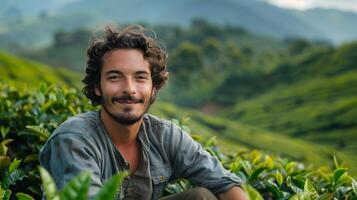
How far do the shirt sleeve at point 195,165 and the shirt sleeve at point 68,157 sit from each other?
636 millimetres

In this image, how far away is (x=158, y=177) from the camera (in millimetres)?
3182

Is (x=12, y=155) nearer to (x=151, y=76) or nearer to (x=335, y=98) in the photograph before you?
(x=151, y=76)

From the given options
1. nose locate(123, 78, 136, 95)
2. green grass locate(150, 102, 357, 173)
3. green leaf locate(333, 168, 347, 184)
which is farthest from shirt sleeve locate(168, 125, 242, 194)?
green grass locate(150, 102, 357, 173)

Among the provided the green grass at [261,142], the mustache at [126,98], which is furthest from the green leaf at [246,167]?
the green grass at [261,142]

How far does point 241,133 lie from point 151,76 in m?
37.3

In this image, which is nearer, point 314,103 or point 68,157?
point 68,157

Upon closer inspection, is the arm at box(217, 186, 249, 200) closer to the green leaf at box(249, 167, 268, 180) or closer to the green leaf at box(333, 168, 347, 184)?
the green leaf at box(249, 167, 268, 180)

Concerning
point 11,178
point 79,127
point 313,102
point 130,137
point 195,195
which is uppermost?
point 79,127

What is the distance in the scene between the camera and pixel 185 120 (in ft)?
16.0

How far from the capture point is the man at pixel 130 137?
2805 millimetres

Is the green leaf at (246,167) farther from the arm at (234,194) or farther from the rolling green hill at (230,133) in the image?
the rolling green hill at (230,133)

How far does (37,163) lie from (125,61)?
5.13 ft

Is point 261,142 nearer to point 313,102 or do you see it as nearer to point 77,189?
point 313,102

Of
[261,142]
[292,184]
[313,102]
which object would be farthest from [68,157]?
[313,102]
